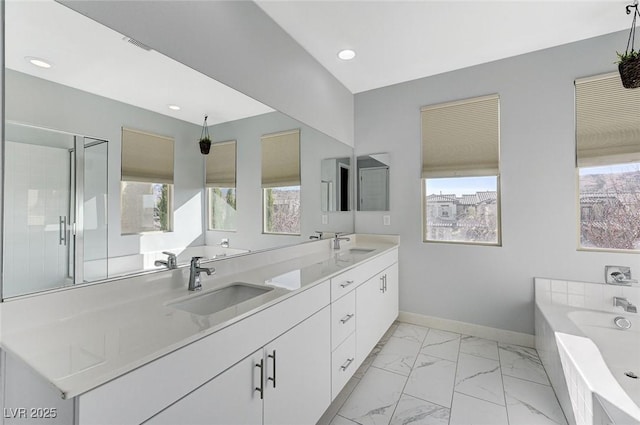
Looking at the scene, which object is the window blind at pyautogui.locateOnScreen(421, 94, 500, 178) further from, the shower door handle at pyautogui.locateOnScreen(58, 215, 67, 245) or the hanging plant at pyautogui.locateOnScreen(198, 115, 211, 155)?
the shower door handle at pyautogui.locateOnScreen(58, 215, 67, 245)

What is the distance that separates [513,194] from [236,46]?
102 inches

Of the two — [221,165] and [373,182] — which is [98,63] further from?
[373,182]

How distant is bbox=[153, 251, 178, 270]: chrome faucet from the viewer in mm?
1357

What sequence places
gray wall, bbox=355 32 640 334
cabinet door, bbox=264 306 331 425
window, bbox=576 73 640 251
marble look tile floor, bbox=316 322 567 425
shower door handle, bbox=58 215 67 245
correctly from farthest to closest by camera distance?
1. gray wall, bbox=355 32 640 334
2. window, bbox=576 73 640 251
3. marble look tile floor, bbox=316 322 567 425
4. cabinet door, bbox=264 306 331 425
5. shower door handle, bbox=58 215 67 245

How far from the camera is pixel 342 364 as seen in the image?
178 centimetres

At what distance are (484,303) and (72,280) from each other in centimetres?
306

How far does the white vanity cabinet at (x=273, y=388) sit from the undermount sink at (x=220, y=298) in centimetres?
32

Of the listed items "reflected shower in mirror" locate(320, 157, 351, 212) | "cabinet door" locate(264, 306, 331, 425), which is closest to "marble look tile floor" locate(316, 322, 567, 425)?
"cabinet door" locate(264, 306, 331, 425)

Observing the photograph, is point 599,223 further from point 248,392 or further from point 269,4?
point 269,4

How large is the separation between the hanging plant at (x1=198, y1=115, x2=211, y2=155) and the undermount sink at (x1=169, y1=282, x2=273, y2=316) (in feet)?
2.54

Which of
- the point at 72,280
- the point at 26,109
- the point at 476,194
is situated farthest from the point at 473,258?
the point at 26,109

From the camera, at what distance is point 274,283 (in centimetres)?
149

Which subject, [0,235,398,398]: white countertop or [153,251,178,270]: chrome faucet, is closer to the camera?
[0,235,398,398]: white countertop

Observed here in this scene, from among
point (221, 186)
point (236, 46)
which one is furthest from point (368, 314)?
point (236, 46)
